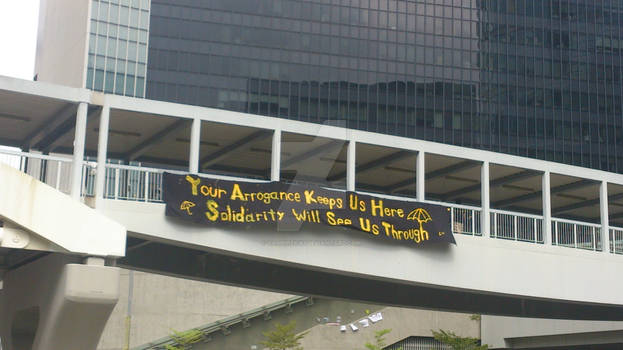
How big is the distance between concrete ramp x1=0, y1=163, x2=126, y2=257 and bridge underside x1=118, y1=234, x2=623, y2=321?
4449 mm

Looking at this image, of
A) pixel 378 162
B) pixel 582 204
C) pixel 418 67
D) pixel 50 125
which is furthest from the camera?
pixel 418 67

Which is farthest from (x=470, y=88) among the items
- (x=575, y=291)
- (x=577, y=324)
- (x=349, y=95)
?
(x=575, y=291)

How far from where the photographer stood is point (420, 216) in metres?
30.7

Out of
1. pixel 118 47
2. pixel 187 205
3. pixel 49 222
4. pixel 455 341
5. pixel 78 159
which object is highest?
pixel 118 47

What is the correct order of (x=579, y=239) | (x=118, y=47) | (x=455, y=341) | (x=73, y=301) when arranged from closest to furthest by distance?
1. (x=73, y=301)
2. (x=579, y=239)
3. (x=455, y=341)
4. (x=118, y=47)

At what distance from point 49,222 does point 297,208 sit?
7.87 metres

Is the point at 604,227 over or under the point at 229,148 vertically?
under

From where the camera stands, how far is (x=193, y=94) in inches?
4274

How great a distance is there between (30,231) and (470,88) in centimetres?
10236

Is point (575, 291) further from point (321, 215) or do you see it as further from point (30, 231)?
point (30, 231)

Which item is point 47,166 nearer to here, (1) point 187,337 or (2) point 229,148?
(2) point 229,148

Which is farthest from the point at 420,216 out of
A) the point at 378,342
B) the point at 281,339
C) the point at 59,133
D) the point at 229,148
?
the point at 378,342

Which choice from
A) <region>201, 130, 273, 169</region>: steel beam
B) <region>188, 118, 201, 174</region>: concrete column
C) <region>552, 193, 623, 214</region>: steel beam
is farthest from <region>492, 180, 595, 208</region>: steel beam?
→ <region>188, 118, 201, 174</region>: concrete column

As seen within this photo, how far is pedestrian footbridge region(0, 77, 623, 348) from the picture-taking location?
86.8ft
